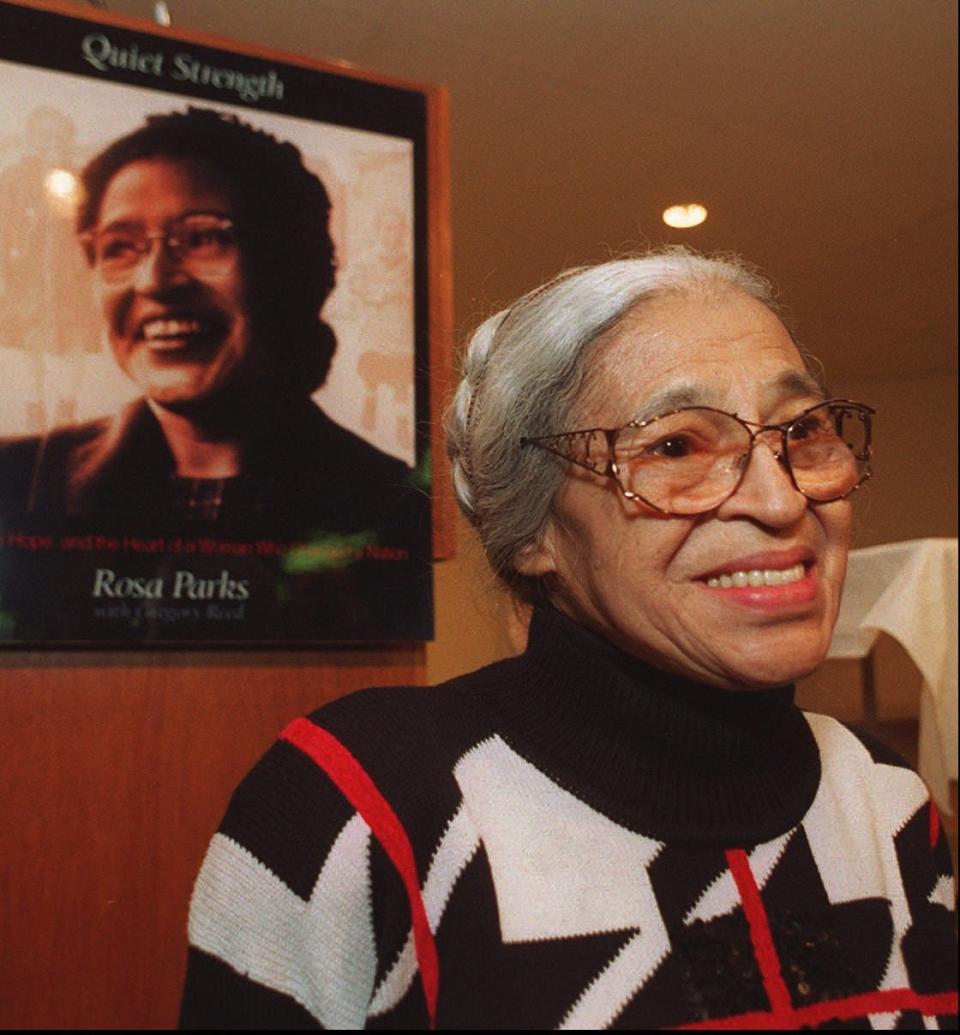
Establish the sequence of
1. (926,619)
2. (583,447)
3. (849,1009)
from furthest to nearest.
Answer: (926,619) → (583,447) → (849,1009)

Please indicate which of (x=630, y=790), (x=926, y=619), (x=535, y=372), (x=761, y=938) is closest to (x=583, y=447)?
(x=535, y=372)

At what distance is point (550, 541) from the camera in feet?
2.65

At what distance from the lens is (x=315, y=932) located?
2.10ft

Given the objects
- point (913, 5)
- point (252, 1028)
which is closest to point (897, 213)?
point (913, 5)

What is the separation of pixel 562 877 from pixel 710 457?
0.96 ft

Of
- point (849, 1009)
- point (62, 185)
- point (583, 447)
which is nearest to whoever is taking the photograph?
point (849, 1009)

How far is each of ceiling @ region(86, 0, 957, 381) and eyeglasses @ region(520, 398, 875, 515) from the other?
0.55 feet

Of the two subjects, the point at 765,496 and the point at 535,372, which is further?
the point at 535,372

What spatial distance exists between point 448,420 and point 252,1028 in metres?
0.52

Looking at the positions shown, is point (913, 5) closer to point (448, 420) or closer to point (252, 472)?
point (448, 420)

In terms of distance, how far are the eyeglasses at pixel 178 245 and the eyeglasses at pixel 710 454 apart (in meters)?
0.42

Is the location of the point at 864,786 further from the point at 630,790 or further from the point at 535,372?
the point at 535,372

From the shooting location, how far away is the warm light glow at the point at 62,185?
845 mm

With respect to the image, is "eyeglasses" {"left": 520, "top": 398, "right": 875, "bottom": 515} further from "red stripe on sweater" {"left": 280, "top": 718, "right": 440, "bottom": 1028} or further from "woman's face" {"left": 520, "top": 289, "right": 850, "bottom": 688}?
"red stripe on sweater" {"left": 280, "top": 718, "right": 440, "bottom": 1028}
